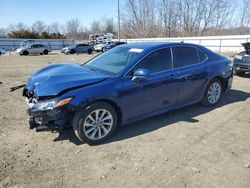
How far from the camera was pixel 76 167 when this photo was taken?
10.6 feet

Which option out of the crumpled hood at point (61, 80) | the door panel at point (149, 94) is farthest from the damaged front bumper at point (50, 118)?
the door panel at point (149, 94)

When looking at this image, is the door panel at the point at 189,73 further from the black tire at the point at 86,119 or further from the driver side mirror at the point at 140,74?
the black tire at the point at 86,119

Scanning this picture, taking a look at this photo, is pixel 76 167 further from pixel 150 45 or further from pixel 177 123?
pixel 150 45

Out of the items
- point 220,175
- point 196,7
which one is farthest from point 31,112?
point 196,7

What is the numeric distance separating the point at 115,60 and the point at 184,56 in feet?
4.94

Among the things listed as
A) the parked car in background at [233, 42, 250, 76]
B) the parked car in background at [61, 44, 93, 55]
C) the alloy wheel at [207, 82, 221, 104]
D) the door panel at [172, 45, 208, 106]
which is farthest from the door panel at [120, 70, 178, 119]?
the parked car in background at [61, 44, 93, 55]

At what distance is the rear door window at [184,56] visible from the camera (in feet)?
15.7

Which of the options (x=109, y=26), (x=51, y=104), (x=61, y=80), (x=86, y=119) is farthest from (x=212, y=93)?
(x=109, y=26)

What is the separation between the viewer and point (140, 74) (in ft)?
13.0

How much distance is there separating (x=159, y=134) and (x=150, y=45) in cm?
177

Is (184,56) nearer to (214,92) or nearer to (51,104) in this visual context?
(214,92)

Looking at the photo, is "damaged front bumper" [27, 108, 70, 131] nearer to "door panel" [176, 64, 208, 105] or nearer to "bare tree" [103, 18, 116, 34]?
"door panel" [176, 64, 208, 105]

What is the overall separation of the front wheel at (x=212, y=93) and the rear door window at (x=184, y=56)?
30.3 inches

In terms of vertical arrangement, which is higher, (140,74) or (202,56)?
(202,56)
